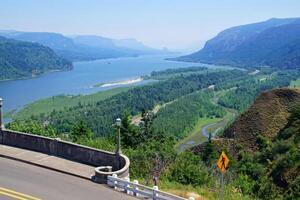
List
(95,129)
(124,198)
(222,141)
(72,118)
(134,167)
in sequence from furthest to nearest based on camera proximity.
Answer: (72,118) → (95,129) → (222,141) → (134,167) → (124,198)

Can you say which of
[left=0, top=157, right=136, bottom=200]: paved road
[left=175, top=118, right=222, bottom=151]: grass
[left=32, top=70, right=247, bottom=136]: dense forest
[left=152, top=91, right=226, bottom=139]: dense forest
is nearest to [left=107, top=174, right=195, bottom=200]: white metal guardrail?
[left=0, top=157, right=136, bottom=200]: paved road

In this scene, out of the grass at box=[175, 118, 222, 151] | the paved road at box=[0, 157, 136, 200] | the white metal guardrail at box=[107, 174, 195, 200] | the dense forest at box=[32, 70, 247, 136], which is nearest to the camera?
the white metal guardrail at box=[107, 174, 195, 200]

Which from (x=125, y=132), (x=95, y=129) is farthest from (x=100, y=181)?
(x=95, y=129)

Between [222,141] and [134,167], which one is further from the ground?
[134,167]

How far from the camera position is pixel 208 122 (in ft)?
419

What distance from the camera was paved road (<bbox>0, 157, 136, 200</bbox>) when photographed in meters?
14.2

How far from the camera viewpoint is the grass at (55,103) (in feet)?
417

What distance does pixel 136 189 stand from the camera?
14.2 meters

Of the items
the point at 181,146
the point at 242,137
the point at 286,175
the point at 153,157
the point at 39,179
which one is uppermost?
the point at 39,179

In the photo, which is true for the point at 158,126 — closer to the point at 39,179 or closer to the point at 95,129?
the point at 95,129

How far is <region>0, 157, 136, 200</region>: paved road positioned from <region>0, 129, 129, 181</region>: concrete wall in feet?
4.04

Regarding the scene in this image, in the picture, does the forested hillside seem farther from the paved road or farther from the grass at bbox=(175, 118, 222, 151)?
the grass at bbox=(175, 118, 222, 151)

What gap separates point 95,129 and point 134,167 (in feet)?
287

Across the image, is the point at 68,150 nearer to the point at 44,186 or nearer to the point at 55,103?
the point at 44,186
